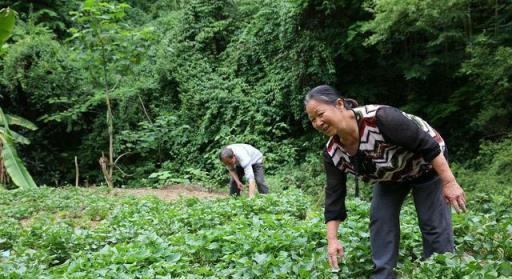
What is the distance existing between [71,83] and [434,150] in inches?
714

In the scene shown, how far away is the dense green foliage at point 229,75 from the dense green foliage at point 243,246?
592 centimetres

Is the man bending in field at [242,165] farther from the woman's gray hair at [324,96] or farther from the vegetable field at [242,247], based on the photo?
the woman's gray hair at [324,96]

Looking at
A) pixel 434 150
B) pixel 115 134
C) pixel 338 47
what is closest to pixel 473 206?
pixel 434 150

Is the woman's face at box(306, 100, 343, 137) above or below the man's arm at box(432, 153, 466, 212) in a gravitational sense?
above

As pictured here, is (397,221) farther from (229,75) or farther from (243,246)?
(229,75)

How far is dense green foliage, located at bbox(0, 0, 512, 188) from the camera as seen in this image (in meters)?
12.3

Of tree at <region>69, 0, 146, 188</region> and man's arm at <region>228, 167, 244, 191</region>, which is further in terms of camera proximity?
tree at <region>69, 0, 146, 188</region>

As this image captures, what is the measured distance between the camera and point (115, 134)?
1947cm

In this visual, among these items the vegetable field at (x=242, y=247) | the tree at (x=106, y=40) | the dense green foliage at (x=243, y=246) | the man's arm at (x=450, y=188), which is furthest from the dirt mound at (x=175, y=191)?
the man's arm at (x=450, y=188)

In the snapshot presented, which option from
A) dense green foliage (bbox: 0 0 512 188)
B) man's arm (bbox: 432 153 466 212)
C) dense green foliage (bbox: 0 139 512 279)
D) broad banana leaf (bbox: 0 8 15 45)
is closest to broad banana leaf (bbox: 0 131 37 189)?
dense green foliage (bbox: 0 0 512 188)

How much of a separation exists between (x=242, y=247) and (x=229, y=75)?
576 inches

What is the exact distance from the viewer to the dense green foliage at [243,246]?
4.04 meters

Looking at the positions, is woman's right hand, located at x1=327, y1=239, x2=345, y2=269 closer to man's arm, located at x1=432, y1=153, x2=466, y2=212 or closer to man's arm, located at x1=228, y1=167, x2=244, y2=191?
man's arm, located at x1=432, y1=153, x2=466, y2=212

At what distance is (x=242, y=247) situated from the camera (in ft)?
15.8
